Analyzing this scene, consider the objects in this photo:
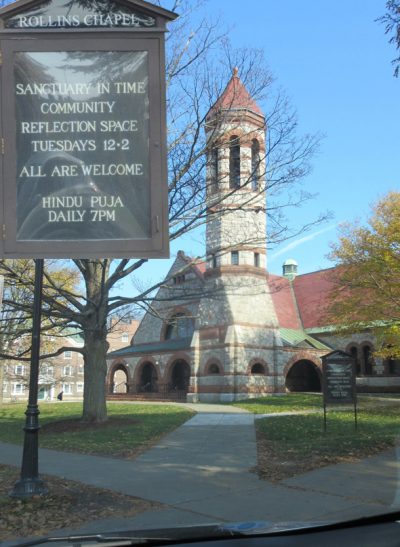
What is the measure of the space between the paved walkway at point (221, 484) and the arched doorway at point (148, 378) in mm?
31783

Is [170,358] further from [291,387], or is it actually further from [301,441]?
[301,441]

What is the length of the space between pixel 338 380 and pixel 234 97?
7.61 m

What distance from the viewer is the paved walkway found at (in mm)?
5824

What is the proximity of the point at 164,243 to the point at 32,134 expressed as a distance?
1.90 m

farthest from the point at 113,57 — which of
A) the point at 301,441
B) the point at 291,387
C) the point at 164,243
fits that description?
the point at 291,387

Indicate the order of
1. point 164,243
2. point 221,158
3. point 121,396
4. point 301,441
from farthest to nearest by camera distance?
point 121,396, point 221,158, point 301,441, point 164,243

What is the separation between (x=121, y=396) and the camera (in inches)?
1633

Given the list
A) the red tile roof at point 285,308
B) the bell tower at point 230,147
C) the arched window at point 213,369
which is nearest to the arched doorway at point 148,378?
the arched window at point 213,369

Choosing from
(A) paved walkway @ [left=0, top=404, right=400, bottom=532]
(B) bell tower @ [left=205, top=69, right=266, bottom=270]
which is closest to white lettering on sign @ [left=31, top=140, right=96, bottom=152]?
(A) paved walkway @ [left=0, top=404, right=400, bottom=532]

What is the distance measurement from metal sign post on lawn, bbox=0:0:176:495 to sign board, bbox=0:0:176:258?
0.01 meters

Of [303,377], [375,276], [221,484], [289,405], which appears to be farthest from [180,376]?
[221,484]

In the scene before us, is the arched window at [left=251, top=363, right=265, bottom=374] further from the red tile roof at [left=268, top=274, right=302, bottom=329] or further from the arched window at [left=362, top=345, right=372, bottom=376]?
the arched window at [left=362, top=345, right=372, bottom=376]

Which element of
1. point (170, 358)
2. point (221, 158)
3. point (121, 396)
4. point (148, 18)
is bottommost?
point (121, 396)

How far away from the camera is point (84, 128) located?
607cm
